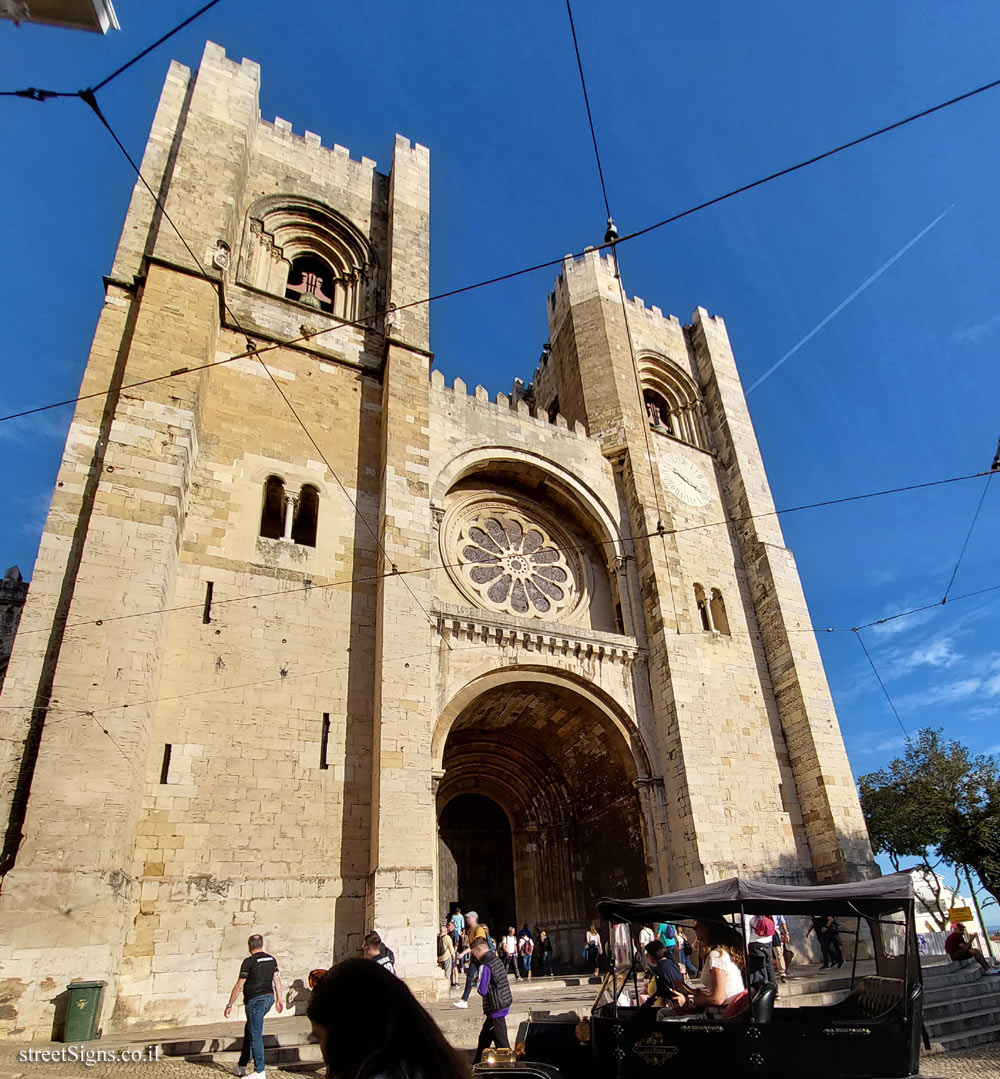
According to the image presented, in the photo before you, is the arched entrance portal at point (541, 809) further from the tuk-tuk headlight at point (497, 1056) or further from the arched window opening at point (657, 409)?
the arched window opening at point (657, 409)

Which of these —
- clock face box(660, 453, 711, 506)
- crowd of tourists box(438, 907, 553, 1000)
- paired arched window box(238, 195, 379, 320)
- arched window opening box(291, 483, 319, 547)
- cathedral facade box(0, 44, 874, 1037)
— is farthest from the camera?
clock face box(660, 453, 711, 506)

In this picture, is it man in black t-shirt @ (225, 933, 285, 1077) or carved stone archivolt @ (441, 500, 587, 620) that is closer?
man in black t-shirt @ (225, 933, 285, 1077)

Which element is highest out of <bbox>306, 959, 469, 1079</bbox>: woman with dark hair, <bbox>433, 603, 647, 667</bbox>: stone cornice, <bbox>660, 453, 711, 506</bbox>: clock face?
<bbox>660, 453, 711, 506</bbox>: clock face

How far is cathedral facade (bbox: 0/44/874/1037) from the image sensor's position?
27.8ft

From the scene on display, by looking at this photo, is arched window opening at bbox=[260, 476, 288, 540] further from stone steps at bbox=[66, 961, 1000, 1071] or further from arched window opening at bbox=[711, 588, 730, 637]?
arched window opening at bbox=[711, 588, 730, 637]

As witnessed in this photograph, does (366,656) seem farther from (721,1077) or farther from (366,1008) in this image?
(366,1008)

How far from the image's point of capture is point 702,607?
16.0m

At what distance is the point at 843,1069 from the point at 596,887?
1033cm

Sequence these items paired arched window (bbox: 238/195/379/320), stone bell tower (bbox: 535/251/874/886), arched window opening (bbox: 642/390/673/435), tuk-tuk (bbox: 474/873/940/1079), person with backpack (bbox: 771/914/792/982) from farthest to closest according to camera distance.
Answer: arched window opening (bbox: 642/390/673/435), paired arched window (bbox: 238/195/379/320), stone bell tower (bbox: 535/251/874/886), person with backpack (bbox: 771/914/792/982), tuk-tuk (bbox: 474/873/940/1079)

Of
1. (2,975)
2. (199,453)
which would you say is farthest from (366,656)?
(2,975)

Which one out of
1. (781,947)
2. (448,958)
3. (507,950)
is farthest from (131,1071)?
(781,947)

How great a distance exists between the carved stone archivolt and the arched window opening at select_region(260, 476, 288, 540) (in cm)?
349

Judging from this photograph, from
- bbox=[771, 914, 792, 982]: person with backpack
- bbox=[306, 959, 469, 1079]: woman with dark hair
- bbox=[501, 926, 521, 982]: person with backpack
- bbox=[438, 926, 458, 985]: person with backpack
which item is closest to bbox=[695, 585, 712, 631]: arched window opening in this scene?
bbox=[771, 914, 792, 982]: person with backpack

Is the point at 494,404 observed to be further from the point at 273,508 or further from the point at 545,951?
the point at 545,951
